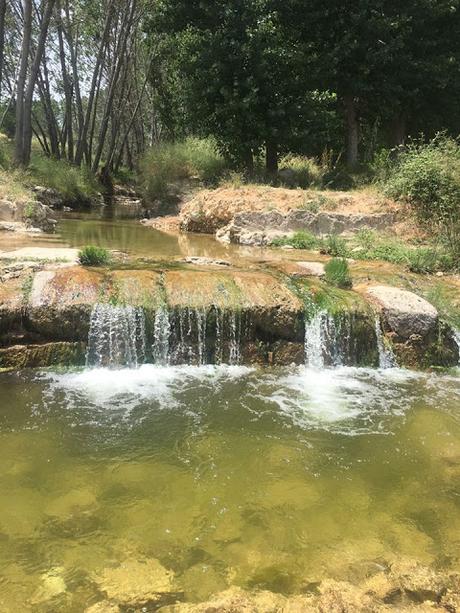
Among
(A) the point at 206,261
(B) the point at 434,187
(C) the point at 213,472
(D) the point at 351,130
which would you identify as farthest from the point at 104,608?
(D) the point at 351,130

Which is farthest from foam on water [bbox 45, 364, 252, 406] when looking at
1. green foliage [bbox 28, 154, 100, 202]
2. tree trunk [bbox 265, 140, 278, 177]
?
green foliage [bbox 28, 154, 100, 202]

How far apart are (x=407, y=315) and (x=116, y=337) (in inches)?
163

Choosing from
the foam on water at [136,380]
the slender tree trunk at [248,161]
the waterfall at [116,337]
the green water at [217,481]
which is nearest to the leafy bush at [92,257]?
the waterfall at [116,337]

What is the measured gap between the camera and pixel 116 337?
7.03 metres

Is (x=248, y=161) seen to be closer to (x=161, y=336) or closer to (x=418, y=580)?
(x=161, y=336)

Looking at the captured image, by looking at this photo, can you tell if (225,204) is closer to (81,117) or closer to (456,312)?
(456,312)

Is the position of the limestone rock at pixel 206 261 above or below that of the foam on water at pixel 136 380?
above

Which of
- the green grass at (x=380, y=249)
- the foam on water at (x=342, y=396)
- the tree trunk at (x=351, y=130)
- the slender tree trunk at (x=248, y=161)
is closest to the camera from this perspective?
the foam on water at (x=342, y=396)

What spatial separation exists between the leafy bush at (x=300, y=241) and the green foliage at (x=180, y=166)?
20.8ft

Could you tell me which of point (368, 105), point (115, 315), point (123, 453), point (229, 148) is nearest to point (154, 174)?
point (229, 148)

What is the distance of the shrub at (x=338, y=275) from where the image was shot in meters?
8.35

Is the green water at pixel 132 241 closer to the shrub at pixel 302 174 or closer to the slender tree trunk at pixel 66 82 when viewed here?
the shrub at pixel 302 174

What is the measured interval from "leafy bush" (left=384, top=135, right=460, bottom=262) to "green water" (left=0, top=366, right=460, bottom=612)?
5867 millimetres

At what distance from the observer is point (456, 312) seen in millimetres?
8188
